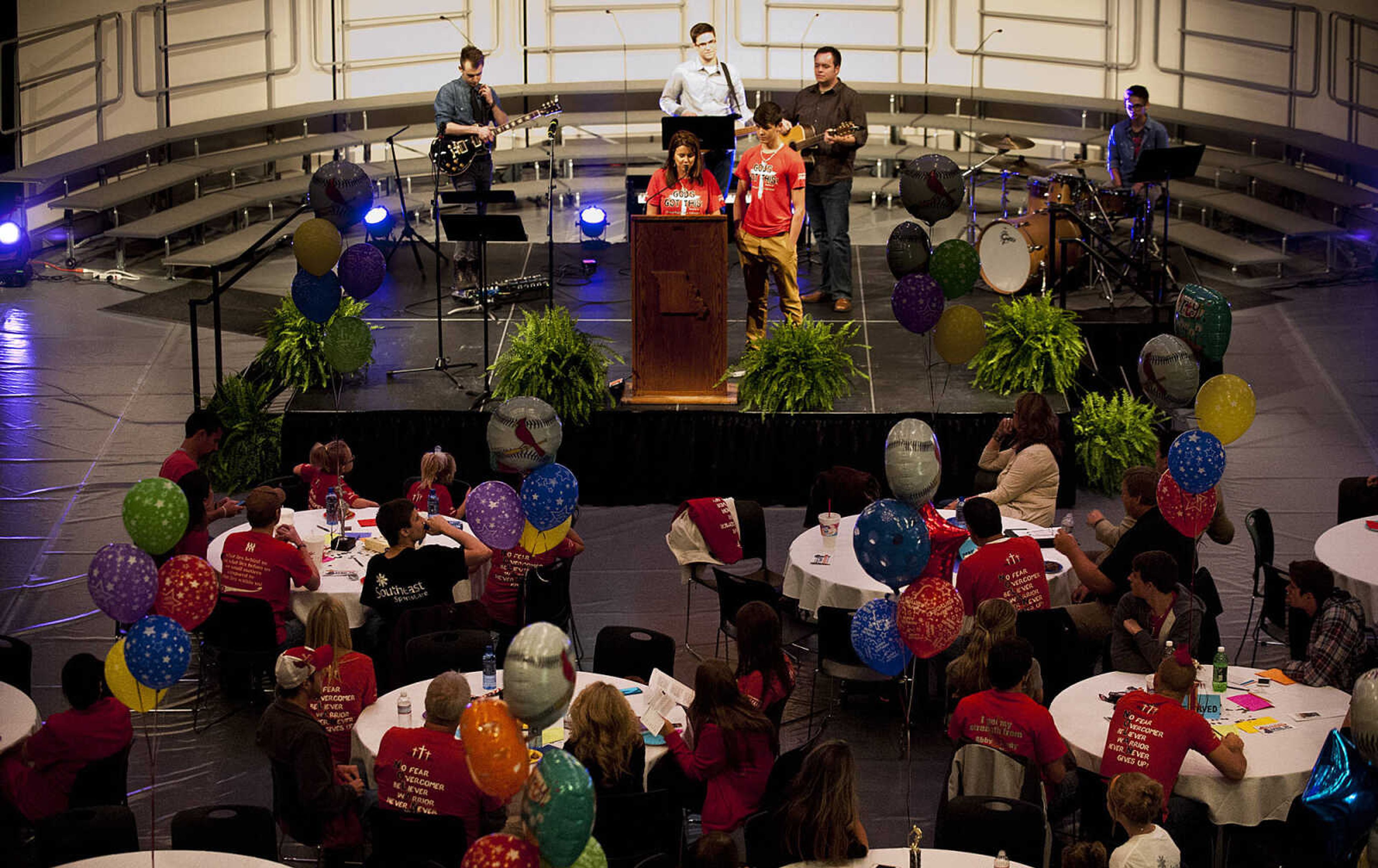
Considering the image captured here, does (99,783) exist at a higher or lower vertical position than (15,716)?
lower

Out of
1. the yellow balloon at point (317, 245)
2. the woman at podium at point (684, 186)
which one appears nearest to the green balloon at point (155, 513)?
the yellow balloon at point (317, 245)

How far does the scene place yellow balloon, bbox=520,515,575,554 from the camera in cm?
727

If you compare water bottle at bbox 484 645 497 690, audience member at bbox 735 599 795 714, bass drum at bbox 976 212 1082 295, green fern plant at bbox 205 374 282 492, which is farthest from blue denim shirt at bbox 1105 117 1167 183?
water bottle at bbox 484 645 497 690

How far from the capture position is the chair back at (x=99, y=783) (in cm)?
609

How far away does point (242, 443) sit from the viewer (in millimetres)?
10711

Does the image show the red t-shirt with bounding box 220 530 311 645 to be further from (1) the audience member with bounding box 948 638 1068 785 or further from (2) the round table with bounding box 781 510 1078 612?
(1) the audience member with bounding box 948 638 1068 785

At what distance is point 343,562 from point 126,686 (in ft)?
6.87

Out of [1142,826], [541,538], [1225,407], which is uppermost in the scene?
[1225,407]

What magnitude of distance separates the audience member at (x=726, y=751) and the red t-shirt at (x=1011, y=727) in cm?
75

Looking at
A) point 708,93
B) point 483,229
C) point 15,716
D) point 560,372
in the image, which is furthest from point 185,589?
Answer: point 708,93

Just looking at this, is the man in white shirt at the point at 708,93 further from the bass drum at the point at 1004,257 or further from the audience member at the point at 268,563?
the audience member at the point at 268,563

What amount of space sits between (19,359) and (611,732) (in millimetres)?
8728

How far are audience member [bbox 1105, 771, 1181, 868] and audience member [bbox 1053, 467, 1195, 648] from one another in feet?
7.59

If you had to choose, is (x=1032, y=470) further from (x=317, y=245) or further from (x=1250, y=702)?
(x=317, y=245)
